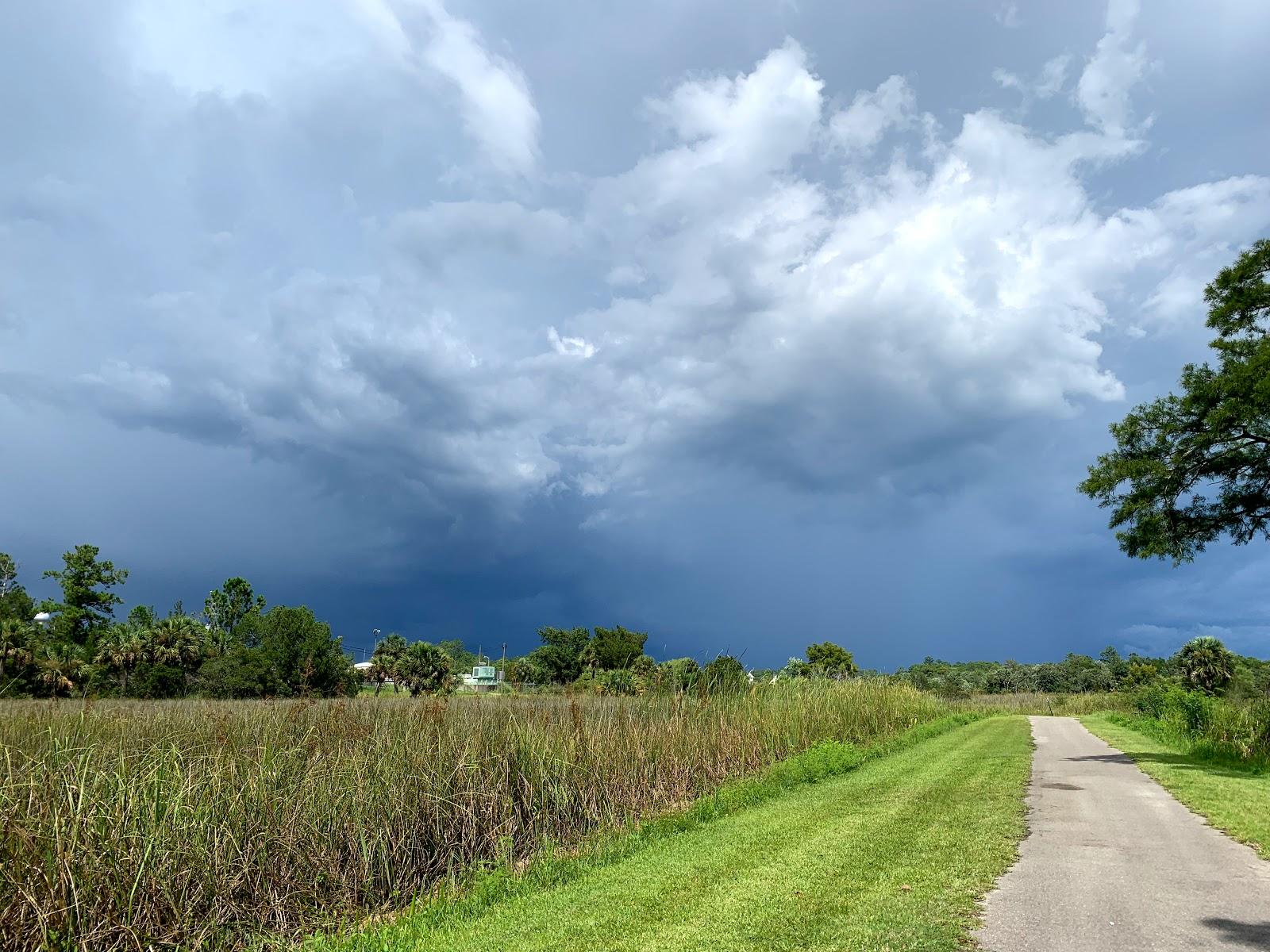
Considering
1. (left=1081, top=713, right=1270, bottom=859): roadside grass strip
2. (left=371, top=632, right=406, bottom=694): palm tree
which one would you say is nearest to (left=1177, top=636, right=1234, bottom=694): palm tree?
(left=1081, top=713, right=1270, bottom=859): roadside grass strip

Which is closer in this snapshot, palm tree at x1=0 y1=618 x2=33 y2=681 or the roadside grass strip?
the roadside grass strip

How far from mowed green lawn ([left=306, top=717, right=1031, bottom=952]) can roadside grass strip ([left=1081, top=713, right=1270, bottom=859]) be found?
2.46 meters

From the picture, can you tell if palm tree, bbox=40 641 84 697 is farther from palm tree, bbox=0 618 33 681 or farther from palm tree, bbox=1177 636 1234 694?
palm tree, bbox=1177 636 1234 694

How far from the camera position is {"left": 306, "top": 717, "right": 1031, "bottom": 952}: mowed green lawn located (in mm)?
5969

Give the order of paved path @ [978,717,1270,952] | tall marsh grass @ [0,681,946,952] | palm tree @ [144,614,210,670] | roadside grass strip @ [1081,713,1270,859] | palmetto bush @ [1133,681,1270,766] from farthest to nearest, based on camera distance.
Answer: palm tree @ [144,614,210,670] → palmetto bush @ [1133,681,1270,766] → roadside grass strip @ [1081,713,1270,859] → tall marsh grass @ [0,681,946,952] → paved path @ [978,717,1270,952]

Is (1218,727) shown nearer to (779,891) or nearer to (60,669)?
(779,891)

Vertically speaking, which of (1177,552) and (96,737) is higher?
(1177,552)

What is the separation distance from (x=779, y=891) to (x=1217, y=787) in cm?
1076

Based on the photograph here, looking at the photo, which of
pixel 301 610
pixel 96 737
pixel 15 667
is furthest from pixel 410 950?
pixel 301 610

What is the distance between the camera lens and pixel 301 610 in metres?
64.4

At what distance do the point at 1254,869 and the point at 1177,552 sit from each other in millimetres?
13873

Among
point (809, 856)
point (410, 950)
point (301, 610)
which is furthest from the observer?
point (301, 610)

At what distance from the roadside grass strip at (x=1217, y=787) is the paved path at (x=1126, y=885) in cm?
26

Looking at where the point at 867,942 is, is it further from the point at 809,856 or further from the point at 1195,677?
the point at 1195,677
